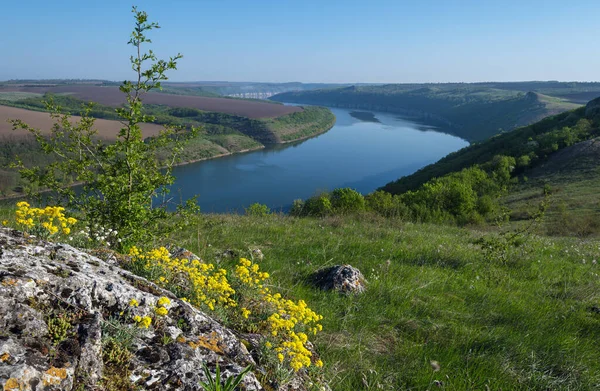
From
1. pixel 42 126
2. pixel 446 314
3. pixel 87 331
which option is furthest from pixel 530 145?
pixel 42 126

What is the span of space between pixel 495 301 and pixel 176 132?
5140mm

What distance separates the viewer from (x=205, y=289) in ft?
10.4

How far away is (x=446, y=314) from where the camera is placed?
4363 millimetres

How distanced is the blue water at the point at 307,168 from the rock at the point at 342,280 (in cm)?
4153

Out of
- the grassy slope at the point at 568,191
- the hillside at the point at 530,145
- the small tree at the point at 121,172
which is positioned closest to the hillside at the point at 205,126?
the hillside at the point at 530,145

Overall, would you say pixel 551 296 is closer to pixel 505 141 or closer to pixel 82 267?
pixel 82 267

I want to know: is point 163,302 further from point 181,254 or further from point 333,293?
point 333,293

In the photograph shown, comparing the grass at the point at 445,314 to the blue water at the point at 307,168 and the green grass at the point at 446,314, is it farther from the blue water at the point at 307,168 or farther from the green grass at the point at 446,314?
the blue water at the point at 307,168

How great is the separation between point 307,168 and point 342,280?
3547 inches

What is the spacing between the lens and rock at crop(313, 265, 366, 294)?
15.3 ft

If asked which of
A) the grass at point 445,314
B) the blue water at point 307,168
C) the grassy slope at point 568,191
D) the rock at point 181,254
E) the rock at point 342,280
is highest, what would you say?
the rock at point 181,254

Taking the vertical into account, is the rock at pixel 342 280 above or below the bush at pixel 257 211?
above

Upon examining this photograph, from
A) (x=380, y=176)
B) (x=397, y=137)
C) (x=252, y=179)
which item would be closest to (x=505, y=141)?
(x=380, y=176)

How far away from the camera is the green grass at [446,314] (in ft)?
10.4
